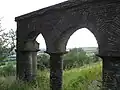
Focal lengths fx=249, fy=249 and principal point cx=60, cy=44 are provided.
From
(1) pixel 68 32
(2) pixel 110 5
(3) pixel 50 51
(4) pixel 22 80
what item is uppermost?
(2) pixel 110 5

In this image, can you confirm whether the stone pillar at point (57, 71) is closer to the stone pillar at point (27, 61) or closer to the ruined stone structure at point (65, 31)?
the ruined stone structure at point (65, 31)

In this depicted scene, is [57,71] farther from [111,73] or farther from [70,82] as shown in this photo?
[111,73]

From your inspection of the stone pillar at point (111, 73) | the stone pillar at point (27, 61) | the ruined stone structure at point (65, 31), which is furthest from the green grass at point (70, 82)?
the stone pillar at point (111, 73)

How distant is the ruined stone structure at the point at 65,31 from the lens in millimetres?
8078

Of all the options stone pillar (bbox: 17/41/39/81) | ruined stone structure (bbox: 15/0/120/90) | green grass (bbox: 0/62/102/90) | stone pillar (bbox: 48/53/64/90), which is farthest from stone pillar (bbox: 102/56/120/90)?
stone pillar (bbox: 17/41/39/81)

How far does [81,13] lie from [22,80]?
5.42 m

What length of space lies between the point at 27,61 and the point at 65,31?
3.87 m

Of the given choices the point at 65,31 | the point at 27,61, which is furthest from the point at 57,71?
the point at 27,61

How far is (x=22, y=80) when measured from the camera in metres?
12.8

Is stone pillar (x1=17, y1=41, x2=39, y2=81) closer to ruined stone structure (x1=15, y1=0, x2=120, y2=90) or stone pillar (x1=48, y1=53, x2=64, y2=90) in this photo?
ruined stone structure (x1=15, y1=0, x2=120, y2=90)

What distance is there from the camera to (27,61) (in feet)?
43.0

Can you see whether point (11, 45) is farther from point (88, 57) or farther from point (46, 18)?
point (88, 57)

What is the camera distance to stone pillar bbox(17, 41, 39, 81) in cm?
1288

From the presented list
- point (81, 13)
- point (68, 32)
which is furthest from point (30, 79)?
point (81, 13)
